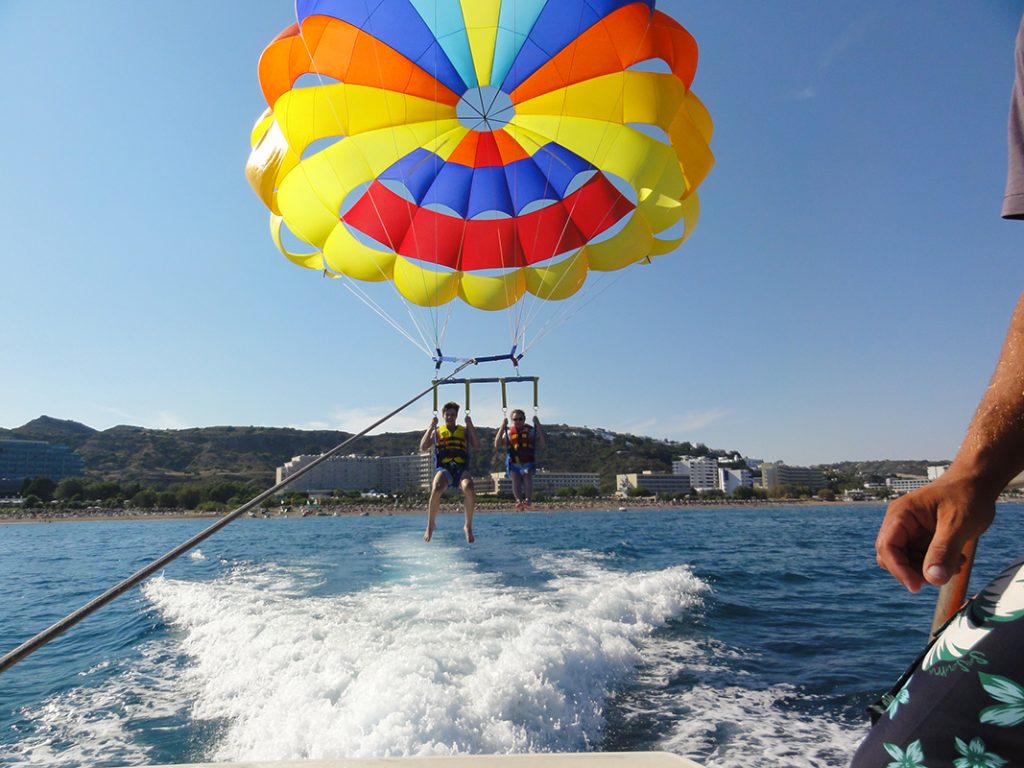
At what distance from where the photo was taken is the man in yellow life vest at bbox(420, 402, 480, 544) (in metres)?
7.71

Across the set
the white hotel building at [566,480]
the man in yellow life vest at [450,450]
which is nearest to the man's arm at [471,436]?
the man in yellow life vest at [450,450]

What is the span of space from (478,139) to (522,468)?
4702mm

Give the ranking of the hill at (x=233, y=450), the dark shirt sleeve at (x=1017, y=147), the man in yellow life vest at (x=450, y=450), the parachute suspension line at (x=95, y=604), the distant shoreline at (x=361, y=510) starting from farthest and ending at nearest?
the hill at (x=233, y=450), the distant shoreline at (x=361, y=510), the man in yellow life vest at (x=450, y=450), the parachute suspension line at (x=95, y=604), the dark shirt sleeve at (x=1017, y=147)

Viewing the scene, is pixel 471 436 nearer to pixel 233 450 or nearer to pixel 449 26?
pixel 449 26

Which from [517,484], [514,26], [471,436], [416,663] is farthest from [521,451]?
[514,26]

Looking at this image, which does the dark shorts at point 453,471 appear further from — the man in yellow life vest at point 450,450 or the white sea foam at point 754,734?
the white sea foam at point 754,734

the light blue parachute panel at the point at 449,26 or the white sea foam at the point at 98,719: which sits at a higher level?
the light blue parachute panel at the point at 449,26

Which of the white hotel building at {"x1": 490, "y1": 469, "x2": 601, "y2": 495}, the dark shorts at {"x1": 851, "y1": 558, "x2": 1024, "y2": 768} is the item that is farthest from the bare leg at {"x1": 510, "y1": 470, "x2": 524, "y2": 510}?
the white hotel building at {"x1": 490, "y1": 469, "x2": 601, "y2": 495}

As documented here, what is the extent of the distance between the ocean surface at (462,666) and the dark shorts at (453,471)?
6.60 ft

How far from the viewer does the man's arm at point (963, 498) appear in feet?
3.02

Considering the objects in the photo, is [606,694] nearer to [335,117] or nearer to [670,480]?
[335,117]

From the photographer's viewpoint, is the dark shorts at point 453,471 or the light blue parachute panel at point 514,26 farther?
the dark shorts at point 453,471

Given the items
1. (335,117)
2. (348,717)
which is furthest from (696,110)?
(348,717)

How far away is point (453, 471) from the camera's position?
7750 millimetres
